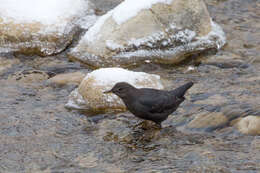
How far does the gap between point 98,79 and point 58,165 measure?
67.8 inches

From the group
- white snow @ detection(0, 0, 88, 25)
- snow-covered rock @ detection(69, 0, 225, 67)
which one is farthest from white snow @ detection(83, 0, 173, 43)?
white snow @ detection(0, 0, 88, 25)

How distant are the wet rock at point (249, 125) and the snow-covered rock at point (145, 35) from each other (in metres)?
2.39

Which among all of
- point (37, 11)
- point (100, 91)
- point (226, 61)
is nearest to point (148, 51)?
point (226, 61)

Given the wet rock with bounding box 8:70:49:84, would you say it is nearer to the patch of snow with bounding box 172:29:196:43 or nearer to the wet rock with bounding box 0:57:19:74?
the wet rock with bounding box 0:57:19:74

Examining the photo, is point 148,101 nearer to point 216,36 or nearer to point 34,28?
point 216,36

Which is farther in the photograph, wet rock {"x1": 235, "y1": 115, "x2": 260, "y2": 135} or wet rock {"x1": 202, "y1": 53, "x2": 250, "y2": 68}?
wet rock {"x1": 202, "y1": 53, "x2": 250, "y2": 68}

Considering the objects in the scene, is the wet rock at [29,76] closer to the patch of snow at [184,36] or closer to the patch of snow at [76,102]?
the patch of snow at [76,102]

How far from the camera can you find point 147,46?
7711 mm

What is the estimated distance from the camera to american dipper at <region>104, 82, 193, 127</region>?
589cm

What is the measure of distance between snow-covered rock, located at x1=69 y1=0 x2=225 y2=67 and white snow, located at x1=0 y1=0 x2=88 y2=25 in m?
0.81

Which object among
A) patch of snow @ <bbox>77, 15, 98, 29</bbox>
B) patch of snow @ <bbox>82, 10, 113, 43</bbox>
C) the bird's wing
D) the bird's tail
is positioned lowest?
patch of snow @ <bbox>77, 15, 98, 29</bbox>

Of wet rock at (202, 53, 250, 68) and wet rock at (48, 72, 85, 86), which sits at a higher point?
wet rock at (48, 72, 85, 86)

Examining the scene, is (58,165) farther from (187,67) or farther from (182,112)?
(187,67)

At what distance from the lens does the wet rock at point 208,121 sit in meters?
5.71
